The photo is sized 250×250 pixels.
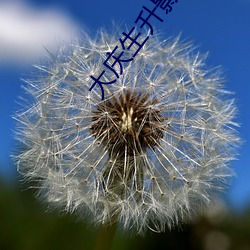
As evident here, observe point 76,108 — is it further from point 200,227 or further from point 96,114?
point 200,227

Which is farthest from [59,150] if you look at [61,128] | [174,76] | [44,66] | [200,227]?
[200,227]

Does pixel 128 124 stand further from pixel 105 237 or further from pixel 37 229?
pixel 37 229

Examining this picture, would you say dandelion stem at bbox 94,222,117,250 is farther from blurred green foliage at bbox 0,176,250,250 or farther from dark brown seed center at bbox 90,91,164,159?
blurred green foliage at bbox 0,176,250,250

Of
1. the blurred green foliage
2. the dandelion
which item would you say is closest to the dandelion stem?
the dandelion

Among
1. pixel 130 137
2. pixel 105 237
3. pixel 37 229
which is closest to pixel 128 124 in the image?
pixel 130 137

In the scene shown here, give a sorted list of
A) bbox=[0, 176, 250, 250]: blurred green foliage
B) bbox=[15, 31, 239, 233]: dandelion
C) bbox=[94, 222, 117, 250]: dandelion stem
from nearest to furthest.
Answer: bbox=[94, 222, 117, 250]: dandelion stem < bbox=[15, 31, 239, 233]: dandelion < bbox=[0, 176, 250, 250]: blurred green foliage

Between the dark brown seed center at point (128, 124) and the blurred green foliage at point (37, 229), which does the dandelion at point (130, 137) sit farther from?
the blurred green foliage at point (37, 229)

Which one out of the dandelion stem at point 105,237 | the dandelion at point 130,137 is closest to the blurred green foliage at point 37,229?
the dandelion at point 130,137
